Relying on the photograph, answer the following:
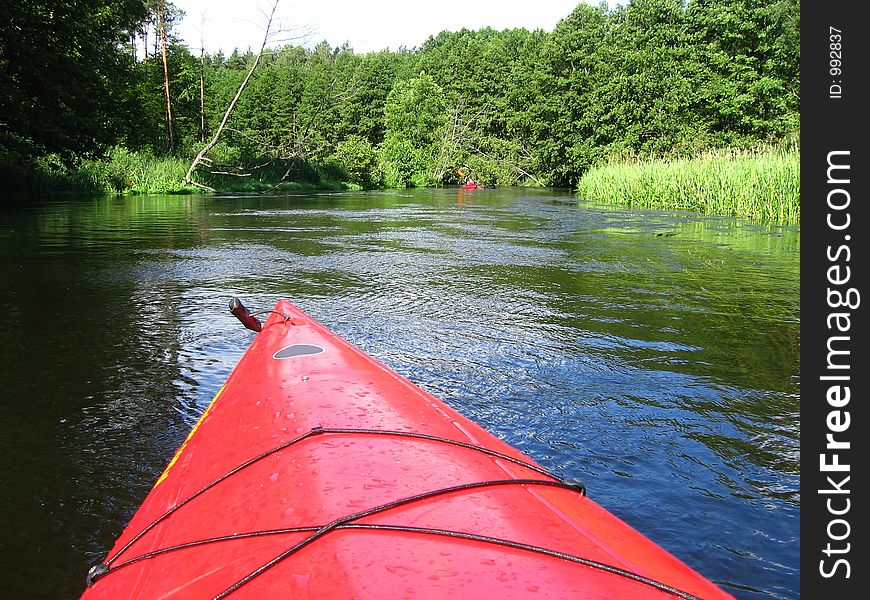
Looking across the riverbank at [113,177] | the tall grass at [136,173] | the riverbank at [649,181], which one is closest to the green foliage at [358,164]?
the riverbank at [649,181]

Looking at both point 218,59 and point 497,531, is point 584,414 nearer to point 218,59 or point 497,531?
point 497,531

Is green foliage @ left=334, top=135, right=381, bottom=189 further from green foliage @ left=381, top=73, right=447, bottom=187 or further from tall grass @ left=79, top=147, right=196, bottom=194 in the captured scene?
tall grass @ left=79, top=147, right=196, bottom=194

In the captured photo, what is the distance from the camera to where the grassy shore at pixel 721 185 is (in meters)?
13.1

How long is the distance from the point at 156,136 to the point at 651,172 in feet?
72.8

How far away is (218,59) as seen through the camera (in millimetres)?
99000

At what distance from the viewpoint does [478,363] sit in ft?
15.1

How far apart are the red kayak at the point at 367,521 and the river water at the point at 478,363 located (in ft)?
2.43

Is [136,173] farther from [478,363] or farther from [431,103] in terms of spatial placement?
[431,103]

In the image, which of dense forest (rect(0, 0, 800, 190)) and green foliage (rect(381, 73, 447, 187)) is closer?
dense forest (rect(0, 0, 800, 190))

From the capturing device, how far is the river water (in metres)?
2.66

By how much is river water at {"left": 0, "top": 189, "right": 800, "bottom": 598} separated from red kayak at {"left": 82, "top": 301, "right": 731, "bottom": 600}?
74 cm

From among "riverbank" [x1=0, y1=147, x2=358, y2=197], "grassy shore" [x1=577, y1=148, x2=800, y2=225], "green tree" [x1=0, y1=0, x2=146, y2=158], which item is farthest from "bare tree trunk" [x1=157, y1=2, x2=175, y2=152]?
"grassy shore" [x1=577, y1=148, x2=800, y2=225]

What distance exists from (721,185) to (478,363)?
43.1 feet
